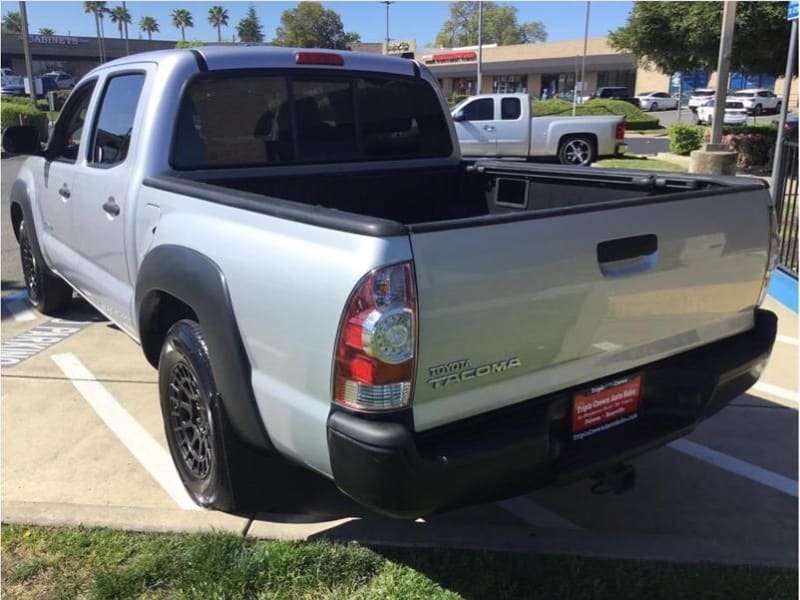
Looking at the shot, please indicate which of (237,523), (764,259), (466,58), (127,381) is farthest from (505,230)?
(466,58)

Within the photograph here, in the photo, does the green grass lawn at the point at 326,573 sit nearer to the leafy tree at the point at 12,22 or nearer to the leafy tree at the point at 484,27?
the leafy tree at the point at 12,22

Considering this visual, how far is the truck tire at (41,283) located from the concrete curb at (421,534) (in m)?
2.92

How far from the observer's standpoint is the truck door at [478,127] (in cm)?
1730

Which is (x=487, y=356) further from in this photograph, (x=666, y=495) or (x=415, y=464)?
(x=666, y=495)

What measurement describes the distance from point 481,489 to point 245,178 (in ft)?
7.48

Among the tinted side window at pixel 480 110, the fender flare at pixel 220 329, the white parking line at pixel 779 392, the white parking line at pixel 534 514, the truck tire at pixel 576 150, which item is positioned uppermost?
the tinted side window at pixel 480 110

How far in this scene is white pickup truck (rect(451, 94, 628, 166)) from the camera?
17.3 m

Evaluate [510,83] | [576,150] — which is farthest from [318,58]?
[510,83]

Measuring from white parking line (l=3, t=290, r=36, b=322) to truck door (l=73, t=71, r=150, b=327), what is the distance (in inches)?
79.4

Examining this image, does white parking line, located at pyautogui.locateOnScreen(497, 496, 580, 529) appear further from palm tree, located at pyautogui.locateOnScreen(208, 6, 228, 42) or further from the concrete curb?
palm tree, located at pyautogui.locateOnScreen(208, 6, 228, 42)

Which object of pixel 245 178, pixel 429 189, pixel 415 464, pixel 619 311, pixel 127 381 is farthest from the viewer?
pixel 127 381

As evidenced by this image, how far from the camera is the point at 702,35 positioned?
17156 millimetres

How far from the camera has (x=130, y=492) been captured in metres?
3.58

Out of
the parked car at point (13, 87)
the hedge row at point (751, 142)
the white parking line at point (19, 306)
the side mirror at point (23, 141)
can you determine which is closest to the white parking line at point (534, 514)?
the side mirror at point (23, 141)
